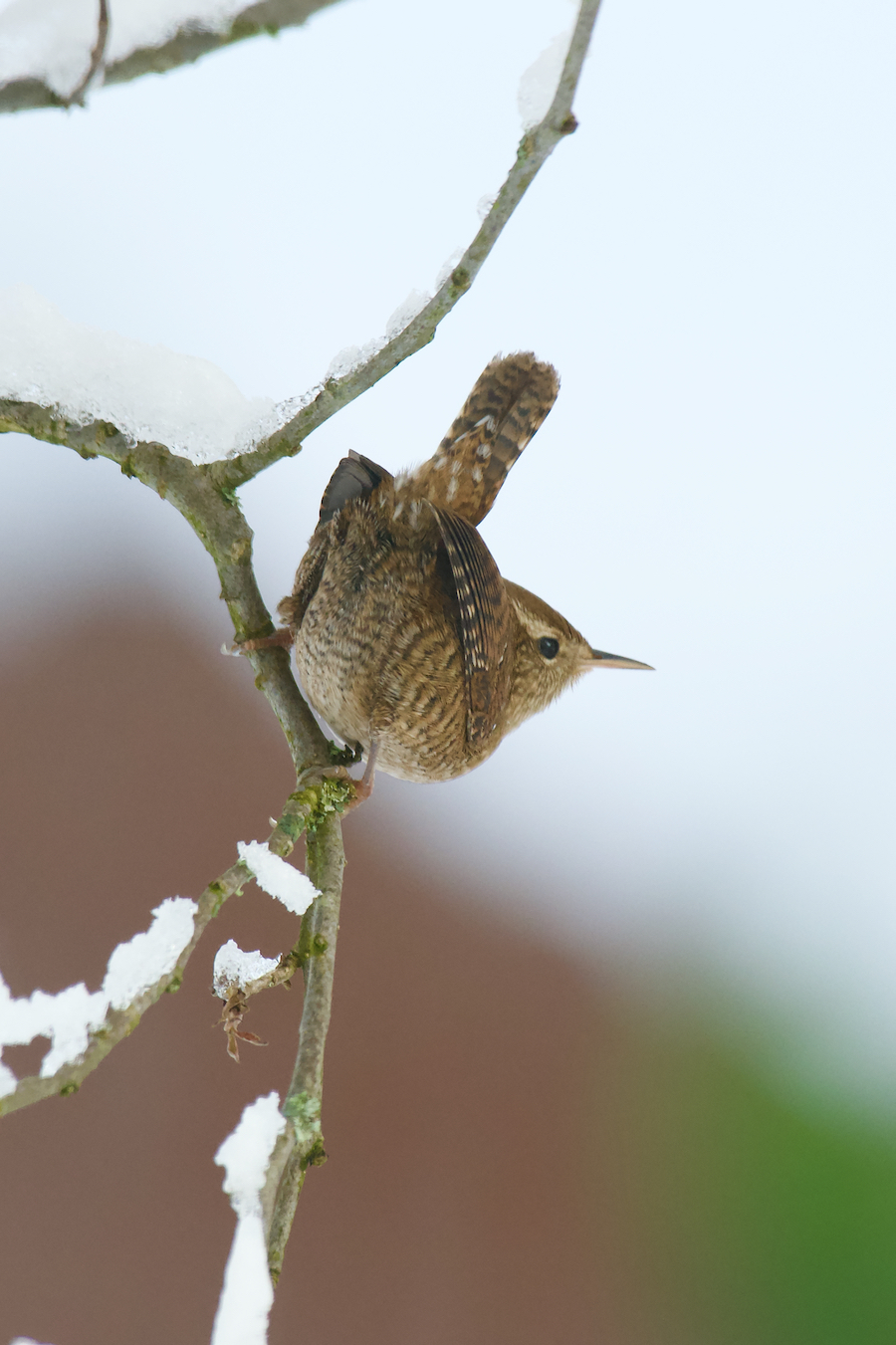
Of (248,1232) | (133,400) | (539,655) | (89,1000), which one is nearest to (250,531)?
(133,400)

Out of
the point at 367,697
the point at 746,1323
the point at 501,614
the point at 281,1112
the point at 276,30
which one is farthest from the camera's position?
the point at 746,1323

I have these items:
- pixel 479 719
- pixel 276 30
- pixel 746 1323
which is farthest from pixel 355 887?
pixel 276 30

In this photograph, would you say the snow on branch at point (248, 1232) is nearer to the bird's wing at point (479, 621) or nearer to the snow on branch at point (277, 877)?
the snow on branch at point (277, 877)

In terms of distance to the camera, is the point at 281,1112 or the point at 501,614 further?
the point at 501,614

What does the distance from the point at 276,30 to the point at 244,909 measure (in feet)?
9.88

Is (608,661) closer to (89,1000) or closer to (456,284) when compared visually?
(456,284)

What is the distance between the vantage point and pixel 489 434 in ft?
5.70

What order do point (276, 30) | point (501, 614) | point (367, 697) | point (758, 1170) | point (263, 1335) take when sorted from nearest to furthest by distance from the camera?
point (263, 1335), point (276, 30), point (367, 697), point (501, 614), point (758, 1170)

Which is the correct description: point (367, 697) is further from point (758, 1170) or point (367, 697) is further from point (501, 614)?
point (758, 1170)

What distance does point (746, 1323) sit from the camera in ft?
16.6

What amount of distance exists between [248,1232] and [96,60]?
0.90 metres

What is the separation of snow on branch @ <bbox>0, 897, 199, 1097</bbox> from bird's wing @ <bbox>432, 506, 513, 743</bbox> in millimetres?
880

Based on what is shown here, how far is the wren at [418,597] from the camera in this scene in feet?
5.29

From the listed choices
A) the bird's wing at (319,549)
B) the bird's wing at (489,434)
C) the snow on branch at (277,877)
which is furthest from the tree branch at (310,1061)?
the bird's wing at (489,434)
